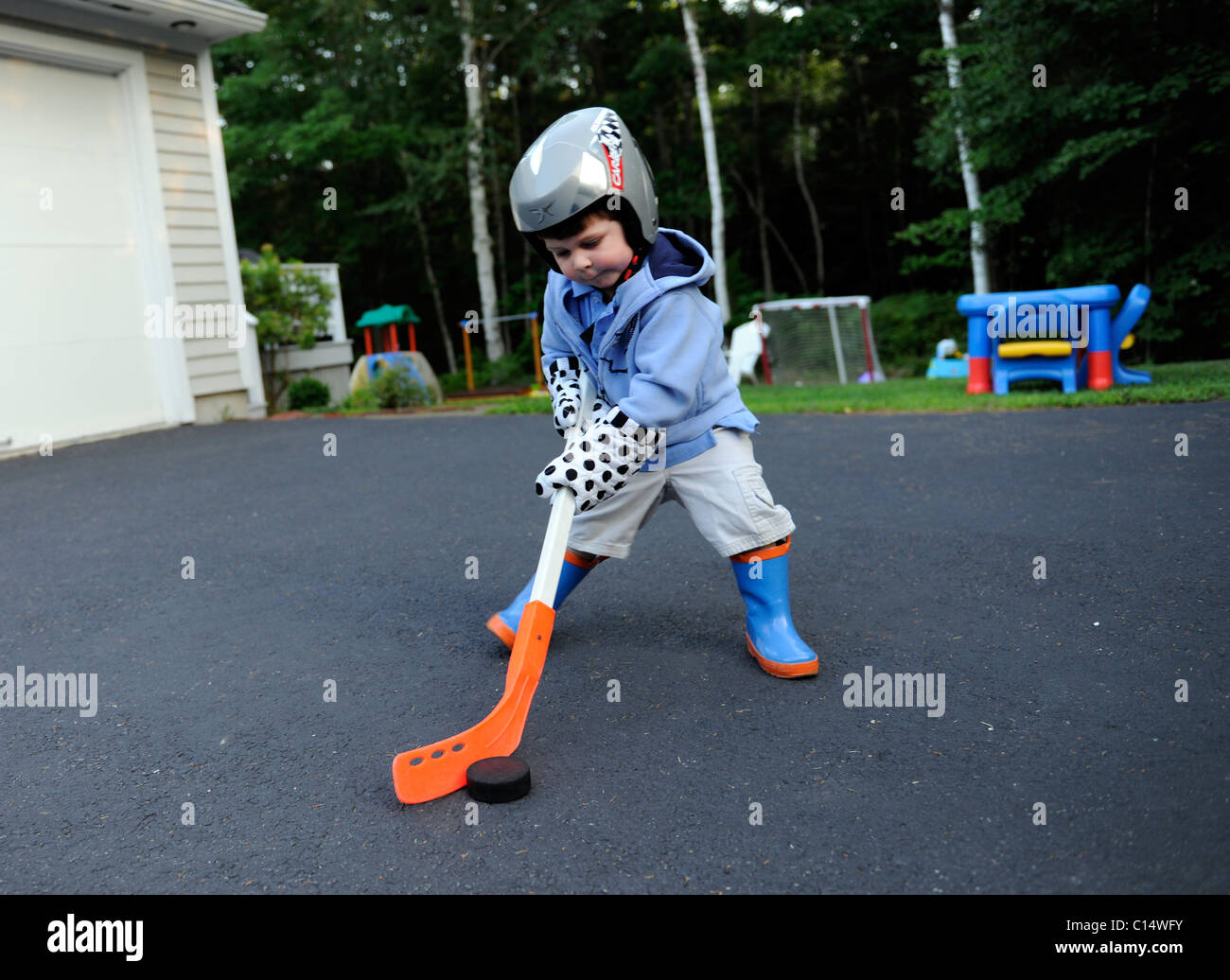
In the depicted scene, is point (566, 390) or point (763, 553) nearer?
point (763, 553)

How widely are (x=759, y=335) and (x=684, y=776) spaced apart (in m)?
13.2

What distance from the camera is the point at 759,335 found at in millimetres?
14953

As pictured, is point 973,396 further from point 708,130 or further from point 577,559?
point 708,130

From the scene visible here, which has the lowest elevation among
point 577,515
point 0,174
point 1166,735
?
point 1166,735

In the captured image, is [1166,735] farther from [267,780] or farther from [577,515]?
[267,780]

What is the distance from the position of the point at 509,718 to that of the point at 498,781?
20 centimetres

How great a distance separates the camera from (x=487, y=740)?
2297 millimetres

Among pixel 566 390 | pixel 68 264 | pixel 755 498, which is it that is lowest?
pixel 755 498

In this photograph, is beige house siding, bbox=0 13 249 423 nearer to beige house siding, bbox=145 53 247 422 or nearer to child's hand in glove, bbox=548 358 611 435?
beige house siding, bbox=145 53 247 422

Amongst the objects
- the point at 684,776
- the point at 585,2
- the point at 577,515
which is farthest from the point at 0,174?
the point at 585,2

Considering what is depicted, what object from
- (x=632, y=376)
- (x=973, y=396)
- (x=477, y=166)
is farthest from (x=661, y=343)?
(x=477, y=166)

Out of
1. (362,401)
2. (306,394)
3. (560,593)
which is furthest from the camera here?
(306,394)

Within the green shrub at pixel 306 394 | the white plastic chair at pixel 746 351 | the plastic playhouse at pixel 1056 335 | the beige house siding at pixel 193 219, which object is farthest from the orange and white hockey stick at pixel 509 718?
the white plastic chair at pixel 746 351

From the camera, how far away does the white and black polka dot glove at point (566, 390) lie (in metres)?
3.00
